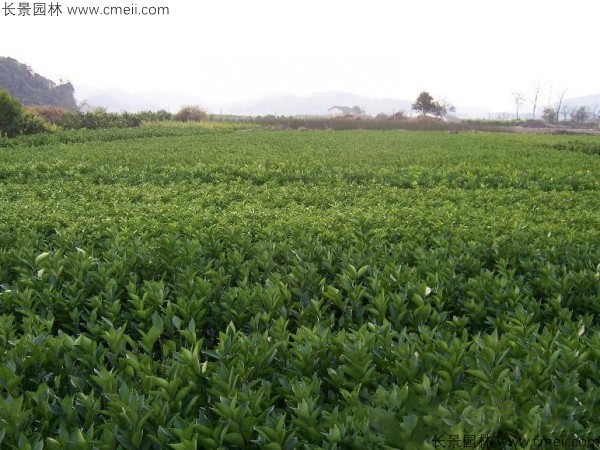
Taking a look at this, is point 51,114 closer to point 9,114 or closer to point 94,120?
point 94,120

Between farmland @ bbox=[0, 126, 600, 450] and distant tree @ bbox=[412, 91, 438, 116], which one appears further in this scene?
distant tree @ bbox=[412, 91, 438, 116]

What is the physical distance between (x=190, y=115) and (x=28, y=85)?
5736cm

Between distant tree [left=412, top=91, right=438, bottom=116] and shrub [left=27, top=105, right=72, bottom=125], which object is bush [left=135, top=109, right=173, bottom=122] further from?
distant tree [left=412, top=91, right=438, bottom=116]

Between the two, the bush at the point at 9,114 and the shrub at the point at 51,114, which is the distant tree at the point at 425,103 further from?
the bush at the point at 9,114

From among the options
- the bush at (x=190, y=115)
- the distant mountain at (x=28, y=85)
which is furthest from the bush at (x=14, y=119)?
the distant mountain at (x=28, y=85)

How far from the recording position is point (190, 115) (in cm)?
4575

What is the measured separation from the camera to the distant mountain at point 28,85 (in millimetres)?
82688

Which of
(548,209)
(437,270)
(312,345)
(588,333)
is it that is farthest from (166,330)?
(548,209)

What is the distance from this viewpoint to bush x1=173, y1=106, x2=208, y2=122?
45.3 meters

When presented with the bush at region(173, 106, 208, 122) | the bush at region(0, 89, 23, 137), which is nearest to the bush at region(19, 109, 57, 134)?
the bush at region(0, 89, 23, 137)

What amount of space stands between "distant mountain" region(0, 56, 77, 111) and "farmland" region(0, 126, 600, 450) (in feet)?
292

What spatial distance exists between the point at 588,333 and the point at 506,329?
478 millimetres

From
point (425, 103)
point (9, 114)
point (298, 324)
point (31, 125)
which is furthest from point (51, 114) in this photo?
point (425, 103)

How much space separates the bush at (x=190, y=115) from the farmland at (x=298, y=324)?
40.4 metres
